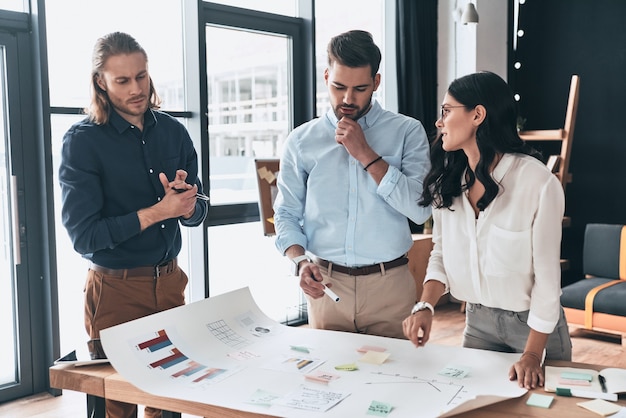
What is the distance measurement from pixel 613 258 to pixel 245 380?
164 inches

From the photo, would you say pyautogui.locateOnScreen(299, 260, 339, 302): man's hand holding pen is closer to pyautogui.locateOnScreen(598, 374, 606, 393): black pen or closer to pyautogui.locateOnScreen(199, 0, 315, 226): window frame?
pyautogui.locateOnScreen(598, 374, 606, 393): black pen

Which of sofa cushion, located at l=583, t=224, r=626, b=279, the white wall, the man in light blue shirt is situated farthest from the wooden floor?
the white wall

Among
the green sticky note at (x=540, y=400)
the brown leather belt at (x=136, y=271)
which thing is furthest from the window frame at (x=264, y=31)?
the green sticky note at (x=540, y=400)

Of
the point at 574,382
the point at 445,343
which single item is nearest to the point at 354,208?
the point at 574,382

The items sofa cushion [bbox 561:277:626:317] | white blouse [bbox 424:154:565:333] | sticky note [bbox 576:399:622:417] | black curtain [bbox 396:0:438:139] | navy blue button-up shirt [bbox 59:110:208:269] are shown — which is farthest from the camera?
black curtain [bbox 396:0:438:139]

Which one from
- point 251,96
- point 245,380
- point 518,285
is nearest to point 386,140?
point 518,285

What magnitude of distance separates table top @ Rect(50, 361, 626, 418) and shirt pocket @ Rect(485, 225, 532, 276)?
25cm

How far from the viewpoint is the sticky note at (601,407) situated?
133 centimetres

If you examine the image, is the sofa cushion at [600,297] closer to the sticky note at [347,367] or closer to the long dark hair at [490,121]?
the long dark hair at [490,121]

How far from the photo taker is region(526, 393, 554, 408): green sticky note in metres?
1.37

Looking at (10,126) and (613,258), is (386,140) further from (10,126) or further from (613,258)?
(613,258)

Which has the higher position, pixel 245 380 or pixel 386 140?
pixel 386 140

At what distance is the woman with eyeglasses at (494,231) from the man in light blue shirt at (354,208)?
0.71ft

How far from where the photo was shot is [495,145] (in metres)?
1.67
